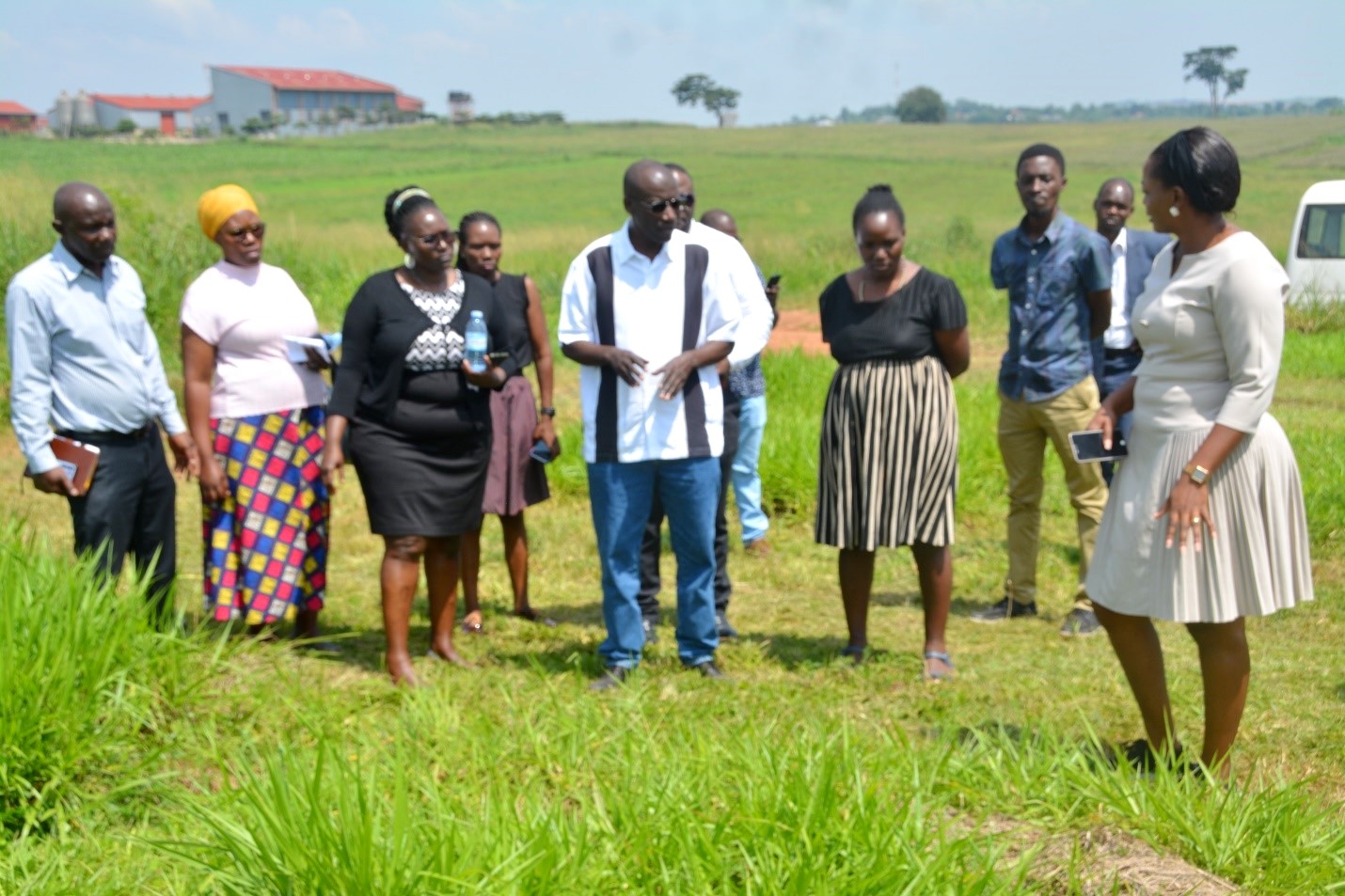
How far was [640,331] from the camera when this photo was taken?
4.95 m

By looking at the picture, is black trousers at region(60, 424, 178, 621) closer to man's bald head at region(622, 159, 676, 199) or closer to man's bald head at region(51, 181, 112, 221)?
man's bald head at region(51, 181, 112, 221)

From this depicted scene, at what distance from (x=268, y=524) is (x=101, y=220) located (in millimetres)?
1305

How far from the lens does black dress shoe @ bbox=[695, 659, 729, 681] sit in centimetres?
527

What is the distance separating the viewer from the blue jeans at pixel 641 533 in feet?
16.6

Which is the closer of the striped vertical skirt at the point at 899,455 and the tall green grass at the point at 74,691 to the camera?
the tall green grass at the point at 74,691

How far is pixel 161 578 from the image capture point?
549cm

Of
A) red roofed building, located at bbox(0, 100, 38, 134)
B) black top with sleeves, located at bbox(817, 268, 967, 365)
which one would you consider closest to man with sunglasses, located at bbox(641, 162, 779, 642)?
black top with sleeves, located at bbox(817, 268, 967, 365)

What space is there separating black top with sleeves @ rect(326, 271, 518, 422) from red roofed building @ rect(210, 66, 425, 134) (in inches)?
4275

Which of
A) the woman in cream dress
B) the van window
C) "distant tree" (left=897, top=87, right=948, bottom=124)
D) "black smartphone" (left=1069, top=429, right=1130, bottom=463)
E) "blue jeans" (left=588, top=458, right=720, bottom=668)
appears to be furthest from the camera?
"distant tree" (left=897, top=87, right=948, bottom=124)

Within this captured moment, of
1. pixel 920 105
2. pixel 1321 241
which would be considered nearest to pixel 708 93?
pixel 920 105

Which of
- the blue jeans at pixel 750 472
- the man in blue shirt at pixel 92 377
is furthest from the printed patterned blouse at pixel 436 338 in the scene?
the blue jeans at pixel 750 472

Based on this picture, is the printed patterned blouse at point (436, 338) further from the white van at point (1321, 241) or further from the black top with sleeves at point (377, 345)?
the white van at point (1321, 241)

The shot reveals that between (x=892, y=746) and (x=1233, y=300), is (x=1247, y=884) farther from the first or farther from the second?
(x=1233, y=300)

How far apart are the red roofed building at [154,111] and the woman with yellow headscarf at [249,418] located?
109 metres
